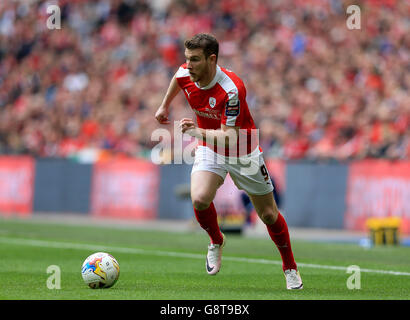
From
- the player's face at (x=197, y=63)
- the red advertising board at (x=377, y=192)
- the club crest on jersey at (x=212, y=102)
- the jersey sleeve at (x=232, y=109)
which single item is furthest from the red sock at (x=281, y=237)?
the red advertising board at (x=377, y=192)

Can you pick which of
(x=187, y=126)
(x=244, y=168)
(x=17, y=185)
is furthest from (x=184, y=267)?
(x=17, y=185)

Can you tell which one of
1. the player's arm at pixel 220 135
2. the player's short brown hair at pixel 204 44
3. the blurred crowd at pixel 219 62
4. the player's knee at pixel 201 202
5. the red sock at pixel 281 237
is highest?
the blurred crowd at pixel 219 62

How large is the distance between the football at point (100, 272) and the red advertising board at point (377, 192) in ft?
38.3

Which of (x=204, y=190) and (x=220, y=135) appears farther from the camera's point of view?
(x=204, y=190)

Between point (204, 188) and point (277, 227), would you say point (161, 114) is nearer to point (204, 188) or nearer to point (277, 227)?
point (204, 188)

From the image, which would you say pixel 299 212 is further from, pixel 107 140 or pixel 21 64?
pixel 21 64

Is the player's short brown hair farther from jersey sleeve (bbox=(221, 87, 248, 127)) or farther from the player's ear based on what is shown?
jersey sleeve (bbox=(221, 87, 248, 127))

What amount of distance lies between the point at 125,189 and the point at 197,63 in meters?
15.6

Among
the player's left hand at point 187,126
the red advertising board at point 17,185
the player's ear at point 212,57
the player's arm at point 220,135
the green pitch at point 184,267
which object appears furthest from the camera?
the red advertising board at point 17,185

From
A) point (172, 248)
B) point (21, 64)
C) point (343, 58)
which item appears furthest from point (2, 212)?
point (172, 248)

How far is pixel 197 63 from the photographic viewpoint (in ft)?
26.7

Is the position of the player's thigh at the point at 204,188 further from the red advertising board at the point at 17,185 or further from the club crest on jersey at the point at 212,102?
the red advertising board at the point at 17,185

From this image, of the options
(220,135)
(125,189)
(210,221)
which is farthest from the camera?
(125,189)

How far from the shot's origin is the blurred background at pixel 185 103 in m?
19.7
